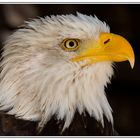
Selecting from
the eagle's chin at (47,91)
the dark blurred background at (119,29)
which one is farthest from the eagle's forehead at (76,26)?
the dark blurred background at (119,29)

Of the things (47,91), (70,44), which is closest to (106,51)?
(70,44)

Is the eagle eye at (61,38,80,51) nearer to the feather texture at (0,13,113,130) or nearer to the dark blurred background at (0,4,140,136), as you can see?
the feather texture at (0,13,113,130)

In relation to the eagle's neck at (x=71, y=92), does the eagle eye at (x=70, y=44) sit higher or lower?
higher

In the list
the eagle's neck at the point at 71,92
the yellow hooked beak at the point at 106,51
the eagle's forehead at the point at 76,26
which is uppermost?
the eagle's forehead at the point at 76,26

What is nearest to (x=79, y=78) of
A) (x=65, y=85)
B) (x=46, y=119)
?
(x=65, y=85)

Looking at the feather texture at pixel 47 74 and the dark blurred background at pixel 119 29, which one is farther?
the dark blurred background at pixel 119 29

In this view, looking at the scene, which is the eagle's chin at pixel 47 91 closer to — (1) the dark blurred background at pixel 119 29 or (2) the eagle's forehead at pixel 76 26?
(2) the eagle's forehead at pixel 76 26
